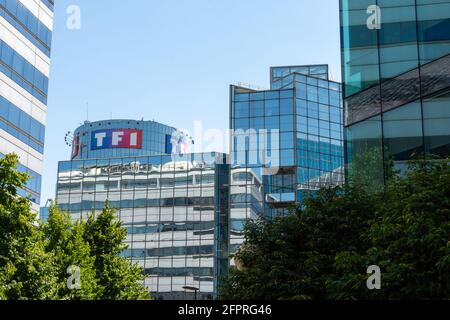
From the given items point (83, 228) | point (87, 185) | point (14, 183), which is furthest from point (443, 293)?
point (87, 185)

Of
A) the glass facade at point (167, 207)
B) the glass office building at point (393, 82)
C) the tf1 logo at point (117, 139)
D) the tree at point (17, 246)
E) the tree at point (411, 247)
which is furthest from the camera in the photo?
the tf1 logo at point (117, 139)

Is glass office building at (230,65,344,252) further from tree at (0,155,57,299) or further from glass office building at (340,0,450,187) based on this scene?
glass office building at (340,0,450,187)

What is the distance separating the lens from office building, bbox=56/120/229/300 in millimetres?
113062

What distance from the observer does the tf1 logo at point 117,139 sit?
189 meters

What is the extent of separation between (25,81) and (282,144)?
204ft

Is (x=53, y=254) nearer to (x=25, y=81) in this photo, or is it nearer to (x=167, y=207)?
(x=25, y=81)

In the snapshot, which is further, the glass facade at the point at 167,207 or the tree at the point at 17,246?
the glass facade at the point at 167,207

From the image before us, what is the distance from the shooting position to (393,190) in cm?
2516

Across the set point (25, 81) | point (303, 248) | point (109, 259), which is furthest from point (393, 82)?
point (25, 81)

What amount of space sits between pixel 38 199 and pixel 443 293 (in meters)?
50.7

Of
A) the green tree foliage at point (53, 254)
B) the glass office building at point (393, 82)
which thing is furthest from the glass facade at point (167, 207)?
the glass office building at point (393, 82)

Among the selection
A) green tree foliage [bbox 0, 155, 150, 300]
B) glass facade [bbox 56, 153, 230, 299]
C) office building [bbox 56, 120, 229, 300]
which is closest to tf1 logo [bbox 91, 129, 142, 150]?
office building [bbox 56, 120, 229, 300]

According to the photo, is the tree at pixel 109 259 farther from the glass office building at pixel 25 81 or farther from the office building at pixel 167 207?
the office building at pixel 167 207

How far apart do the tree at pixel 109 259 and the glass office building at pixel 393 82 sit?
21930 millimetres
